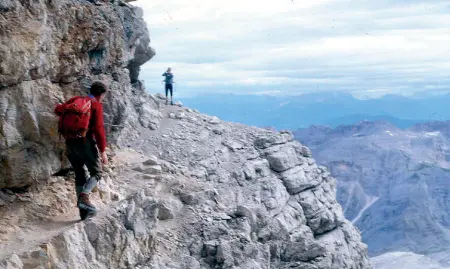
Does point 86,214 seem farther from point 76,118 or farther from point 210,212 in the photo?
point 210,212

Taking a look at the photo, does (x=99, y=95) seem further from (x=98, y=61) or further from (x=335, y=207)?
(x=335, y=207)

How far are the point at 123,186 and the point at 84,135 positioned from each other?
4.43 metres

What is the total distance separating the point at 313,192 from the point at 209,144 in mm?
6012

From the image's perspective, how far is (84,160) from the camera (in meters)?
12.8

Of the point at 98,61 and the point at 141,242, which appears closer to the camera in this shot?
the point at 141,242

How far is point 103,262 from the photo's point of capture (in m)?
13.1

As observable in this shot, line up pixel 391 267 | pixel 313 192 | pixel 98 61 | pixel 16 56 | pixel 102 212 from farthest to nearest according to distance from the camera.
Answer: pixel 391 267
pixel 313 192
pixel 98 61
pixel 102 212
pixel 16 56

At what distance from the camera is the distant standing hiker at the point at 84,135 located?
12261 mm

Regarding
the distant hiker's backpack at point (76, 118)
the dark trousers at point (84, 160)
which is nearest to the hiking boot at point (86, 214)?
the dark trousers at point (84, 160)

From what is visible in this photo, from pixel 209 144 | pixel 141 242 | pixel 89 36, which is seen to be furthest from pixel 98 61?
pixel 209 144

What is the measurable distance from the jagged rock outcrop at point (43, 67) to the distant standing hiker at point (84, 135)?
1.33 m

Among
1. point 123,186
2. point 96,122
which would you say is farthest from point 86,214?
point 123,186

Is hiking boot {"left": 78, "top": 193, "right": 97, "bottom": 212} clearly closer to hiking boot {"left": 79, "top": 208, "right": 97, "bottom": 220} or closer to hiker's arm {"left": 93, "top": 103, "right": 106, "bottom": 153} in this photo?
hiking boot {"left": 79, "top": 208, "right": 97, "bottom": 220}

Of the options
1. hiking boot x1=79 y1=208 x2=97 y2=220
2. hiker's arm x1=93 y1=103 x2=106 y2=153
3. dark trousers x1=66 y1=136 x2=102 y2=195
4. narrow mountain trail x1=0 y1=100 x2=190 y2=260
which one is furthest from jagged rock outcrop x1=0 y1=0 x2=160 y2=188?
hiker's arm x1=93 y1=103 x2=106 y2=153
